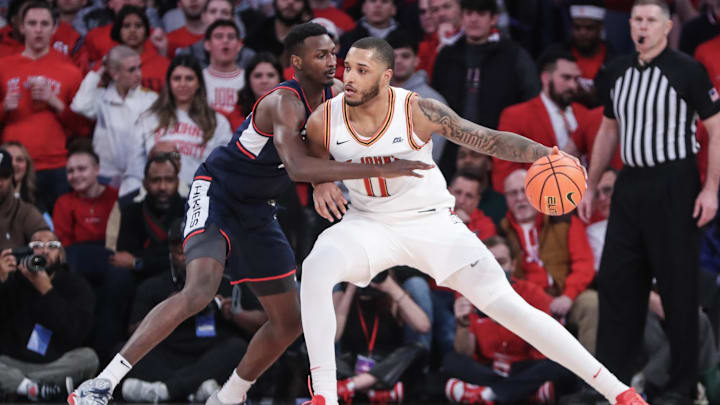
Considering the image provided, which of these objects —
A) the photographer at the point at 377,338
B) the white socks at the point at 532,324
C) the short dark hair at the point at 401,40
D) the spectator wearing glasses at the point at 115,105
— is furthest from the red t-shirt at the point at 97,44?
the white socks at the point at 532,324

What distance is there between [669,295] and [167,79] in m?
4.37

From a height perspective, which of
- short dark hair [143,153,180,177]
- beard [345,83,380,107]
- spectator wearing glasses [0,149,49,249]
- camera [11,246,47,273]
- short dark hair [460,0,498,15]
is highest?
short dark hair [460,0,498,15]

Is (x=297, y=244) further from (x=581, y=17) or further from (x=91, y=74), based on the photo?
(x=581, y=17)

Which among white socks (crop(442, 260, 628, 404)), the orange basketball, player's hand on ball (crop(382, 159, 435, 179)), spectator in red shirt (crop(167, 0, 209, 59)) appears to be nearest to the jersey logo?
the orange basketball

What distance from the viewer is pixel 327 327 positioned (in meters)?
5.08

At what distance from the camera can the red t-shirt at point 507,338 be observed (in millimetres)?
7543

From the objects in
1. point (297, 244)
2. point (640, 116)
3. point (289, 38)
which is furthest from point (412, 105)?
point (297, 244)

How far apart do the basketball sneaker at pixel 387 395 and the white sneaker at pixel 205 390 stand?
3.69 feet

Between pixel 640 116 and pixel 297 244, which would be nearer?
pixel 640 116

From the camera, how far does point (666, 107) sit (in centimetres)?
681

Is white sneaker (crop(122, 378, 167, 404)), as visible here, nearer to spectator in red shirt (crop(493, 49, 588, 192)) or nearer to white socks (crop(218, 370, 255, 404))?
white socks (crop(218, 370, 255, 404))

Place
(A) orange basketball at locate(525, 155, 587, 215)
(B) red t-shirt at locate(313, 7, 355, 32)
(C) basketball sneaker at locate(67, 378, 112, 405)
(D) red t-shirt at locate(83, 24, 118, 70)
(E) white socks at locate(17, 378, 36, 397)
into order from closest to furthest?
(A) orange basketball at locate(525, 155, 587, 215) → (C) basketball sneaker at locate(67, 378, 112, 405) → (E) white socks at locate(17, 378, 36, 397) → (D) red t-shirt at locate(83, 24, 118, 70) → (B) red t-shirt at locate(313, 7, 355, 32)

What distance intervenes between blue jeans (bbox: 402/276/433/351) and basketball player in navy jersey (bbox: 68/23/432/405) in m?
1.99

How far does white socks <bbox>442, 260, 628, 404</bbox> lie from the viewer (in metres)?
5.09
